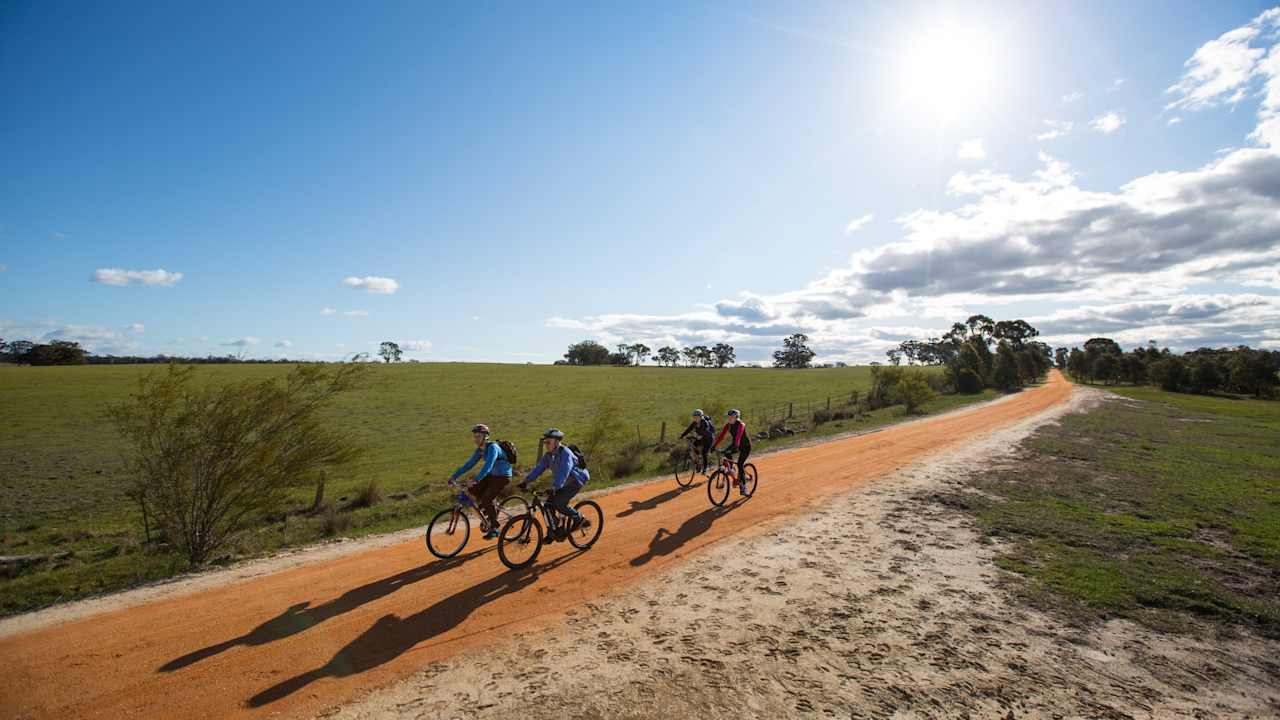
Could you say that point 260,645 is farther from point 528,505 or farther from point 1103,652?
point 1103,652

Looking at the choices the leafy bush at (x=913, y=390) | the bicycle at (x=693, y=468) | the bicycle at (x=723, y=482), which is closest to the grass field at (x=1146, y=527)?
the bicycle at (x=723, y=482)

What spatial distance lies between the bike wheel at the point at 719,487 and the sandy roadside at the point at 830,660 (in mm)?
4679

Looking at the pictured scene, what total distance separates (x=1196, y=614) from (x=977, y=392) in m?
71.0

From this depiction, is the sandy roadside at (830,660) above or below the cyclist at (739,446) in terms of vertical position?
below

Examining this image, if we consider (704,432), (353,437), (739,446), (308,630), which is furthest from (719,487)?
(353,437)

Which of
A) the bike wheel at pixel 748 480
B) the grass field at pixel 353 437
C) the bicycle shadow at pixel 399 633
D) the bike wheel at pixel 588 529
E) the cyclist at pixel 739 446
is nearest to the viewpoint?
the bicycle shadow at pixel 399 633

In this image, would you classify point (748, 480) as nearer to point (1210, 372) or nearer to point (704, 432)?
point (704, 432)

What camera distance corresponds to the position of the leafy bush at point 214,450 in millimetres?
10984

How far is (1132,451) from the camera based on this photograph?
848 inches

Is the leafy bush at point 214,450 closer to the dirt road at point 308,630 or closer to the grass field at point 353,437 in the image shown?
the grass field at point 353,437

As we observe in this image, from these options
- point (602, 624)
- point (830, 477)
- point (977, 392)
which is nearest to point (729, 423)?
point (830, 477)

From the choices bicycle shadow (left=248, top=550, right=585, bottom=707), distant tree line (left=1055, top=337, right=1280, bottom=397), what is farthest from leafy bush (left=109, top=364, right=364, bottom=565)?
distant tree line (left=1055, top=337, right=1280, bottom=397)

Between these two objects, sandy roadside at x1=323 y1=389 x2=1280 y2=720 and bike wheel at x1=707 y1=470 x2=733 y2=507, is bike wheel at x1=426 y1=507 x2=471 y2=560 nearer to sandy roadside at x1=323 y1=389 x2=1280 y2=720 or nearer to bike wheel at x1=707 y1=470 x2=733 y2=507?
sandy roadside at x1=323 y1=389 x2=1280 y2=720

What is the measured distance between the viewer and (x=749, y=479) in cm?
1521
